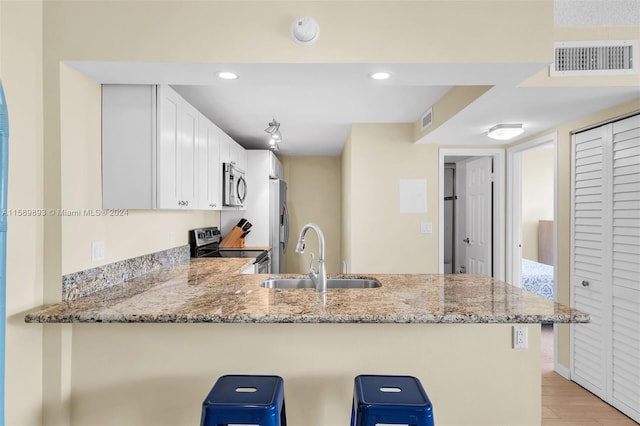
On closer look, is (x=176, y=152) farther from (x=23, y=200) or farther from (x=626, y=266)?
(x=626, y=266)

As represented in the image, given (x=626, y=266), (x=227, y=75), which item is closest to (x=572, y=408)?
(x=626, y=266)

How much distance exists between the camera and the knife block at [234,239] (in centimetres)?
456

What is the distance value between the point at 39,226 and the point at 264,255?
2.48m

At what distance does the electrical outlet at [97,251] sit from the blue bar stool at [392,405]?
1.54 metres

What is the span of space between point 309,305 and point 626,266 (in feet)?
7.83

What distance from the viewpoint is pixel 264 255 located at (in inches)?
160

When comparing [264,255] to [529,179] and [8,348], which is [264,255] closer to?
[8,348]

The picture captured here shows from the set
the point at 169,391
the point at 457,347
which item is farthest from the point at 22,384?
the point at 457,347

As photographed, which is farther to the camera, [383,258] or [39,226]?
[383,258]

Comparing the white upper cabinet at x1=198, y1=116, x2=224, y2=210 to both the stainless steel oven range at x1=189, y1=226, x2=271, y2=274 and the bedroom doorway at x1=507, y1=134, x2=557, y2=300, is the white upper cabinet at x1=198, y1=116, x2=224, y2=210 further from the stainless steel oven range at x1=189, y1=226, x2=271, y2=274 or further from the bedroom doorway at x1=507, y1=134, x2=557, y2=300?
the bedroom doorway at x1=507, y1=134, x2=557, y2=300

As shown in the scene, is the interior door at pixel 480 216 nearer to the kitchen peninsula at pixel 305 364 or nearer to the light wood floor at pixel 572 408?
the light wood floor at pixel 572 408

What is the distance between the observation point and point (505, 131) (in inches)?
127

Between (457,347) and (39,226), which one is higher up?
(39,226)

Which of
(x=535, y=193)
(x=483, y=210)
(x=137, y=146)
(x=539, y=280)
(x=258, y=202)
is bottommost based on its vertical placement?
(x=539, y=280)
